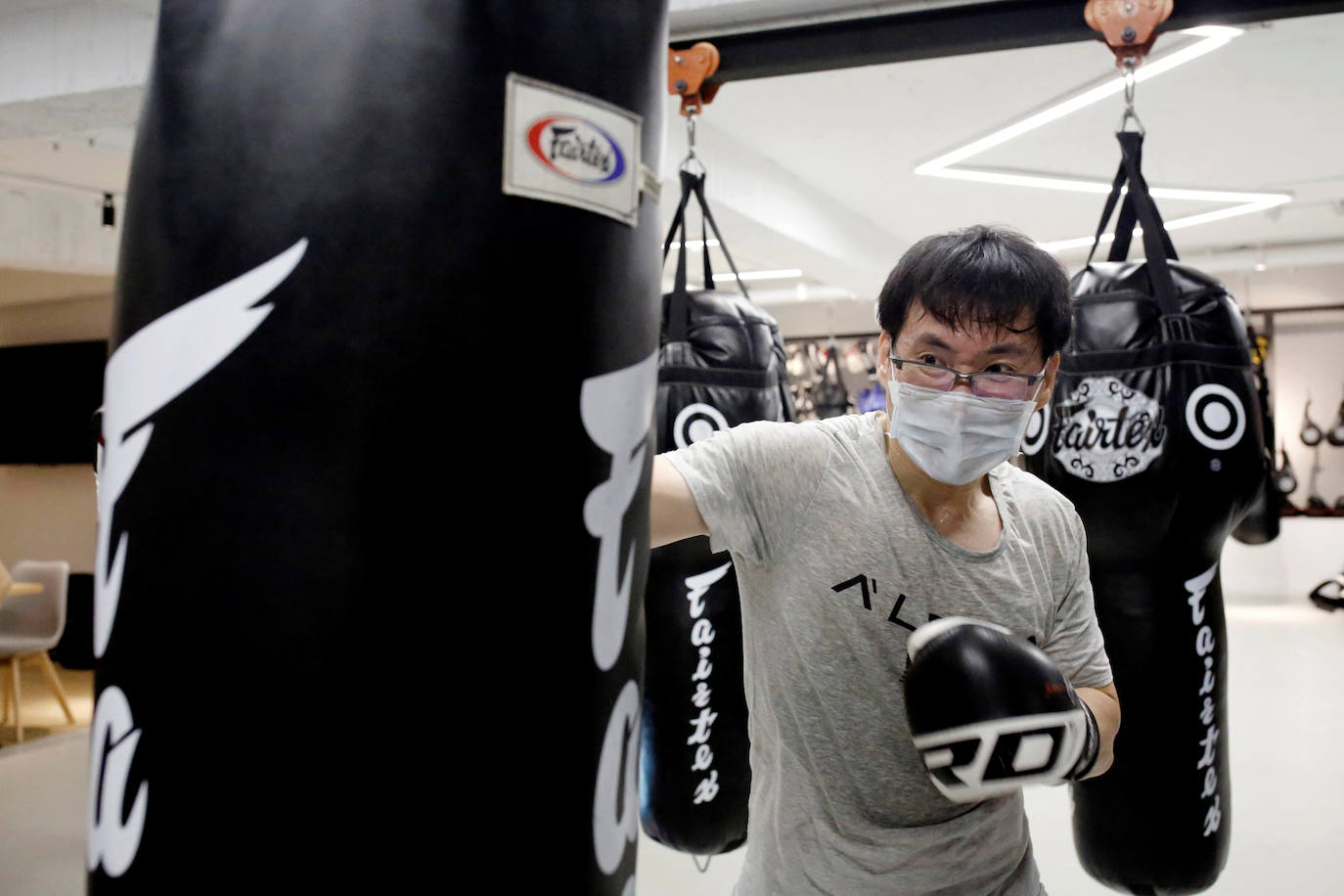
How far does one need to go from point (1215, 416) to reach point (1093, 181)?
4121mm

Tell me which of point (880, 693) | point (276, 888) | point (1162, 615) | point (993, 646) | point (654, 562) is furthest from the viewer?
point (654, 562)

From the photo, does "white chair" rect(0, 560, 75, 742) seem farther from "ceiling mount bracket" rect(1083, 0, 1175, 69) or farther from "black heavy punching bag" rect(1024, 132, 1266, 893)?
"ceiling mount bracket" rect(1083, 0, 1175, 69)

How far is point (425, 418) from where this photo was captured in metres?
0.58

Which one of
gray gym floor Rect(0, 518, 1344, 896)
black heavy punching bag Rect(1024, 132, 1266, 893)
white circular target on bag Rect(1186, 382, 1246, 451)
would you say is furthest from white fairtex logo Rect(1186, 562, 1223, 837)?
gray gym floor Rect(0, 518, 1344, 896)

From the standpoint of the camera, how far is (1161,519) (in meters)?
1.84

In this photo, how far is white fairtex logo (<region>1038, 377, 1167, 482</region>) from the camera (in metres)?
1.85

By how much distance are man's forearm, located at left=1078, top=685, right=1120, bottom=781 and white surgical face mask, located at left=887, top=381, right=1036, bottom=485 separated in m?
0.31

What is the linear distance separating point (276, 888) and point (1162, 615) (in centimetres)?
169

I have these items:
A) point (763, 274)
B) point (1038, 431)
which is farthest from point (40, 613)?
point (1038, 431)

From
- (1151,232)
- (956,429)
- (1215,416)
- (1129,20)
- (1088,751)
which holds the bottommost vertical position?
(1088,751)

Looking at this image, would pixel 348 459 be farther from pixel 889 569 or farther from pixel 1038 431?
pixel 1038 431

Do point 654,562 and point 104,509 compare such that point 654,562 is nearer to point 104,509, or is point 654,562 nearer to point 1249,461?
point 1249,461

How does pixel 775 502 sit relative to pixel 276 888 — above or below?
above

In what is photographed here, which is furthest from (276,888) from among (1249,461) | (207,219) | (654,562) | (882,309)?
(1249,461)
